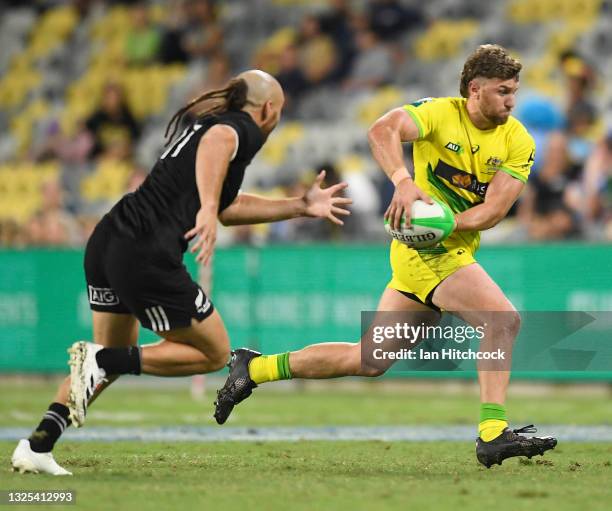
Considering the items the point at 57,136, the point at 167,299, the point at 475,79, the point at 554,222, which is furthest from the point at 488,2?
the point at 167,299

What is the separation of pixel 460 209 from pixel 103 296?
2226 mm

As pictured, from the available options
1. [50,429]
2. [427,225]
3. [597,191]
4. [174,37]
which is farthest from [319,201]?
[174,37]

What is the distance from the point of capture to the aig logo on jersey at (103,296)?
7031 millimetres

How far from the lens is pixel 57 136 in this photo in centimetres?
2105

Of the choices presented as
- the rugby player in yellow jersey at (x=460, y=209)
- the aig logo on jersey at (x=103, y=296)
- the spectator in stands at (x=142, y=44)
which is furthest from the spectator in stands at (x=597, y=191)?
the spectator in stands at (x=142, y=44)

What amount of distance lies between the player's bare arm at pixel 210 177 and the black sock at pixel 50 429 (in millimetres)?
1147

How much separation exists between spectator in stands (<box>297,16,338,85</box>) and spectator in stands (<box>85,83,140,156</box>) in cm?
299

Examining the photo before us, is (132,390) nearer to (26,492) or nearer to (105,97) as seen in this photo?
(105,97)

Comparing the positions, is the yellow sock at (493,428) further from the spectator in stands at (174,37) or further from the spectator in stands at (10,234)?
the spectator in stands at (174,37)

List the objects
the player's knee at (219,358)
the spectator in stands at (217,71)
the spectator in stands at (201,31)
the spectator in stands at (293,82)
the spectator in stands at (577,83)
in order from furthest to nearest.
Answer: the spectator in stands at (201,31)
the spectator in stands at (217,71)
the spectator in stands at (293,82)
the spectator in stands at (577,83)
the player's knee at (219,358)

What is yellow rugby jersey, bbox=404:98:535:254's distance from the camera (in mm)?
7652

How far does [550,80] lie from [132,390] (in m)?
7.06

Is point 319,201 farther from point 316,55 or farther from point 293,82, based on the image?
point 316,55

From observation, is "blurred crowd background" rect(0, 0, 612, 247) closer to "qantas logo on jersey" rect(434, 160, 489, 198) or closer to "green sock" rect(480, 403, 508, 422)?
"qantas logo on jersey" rect(434, 160, 489, 198)
